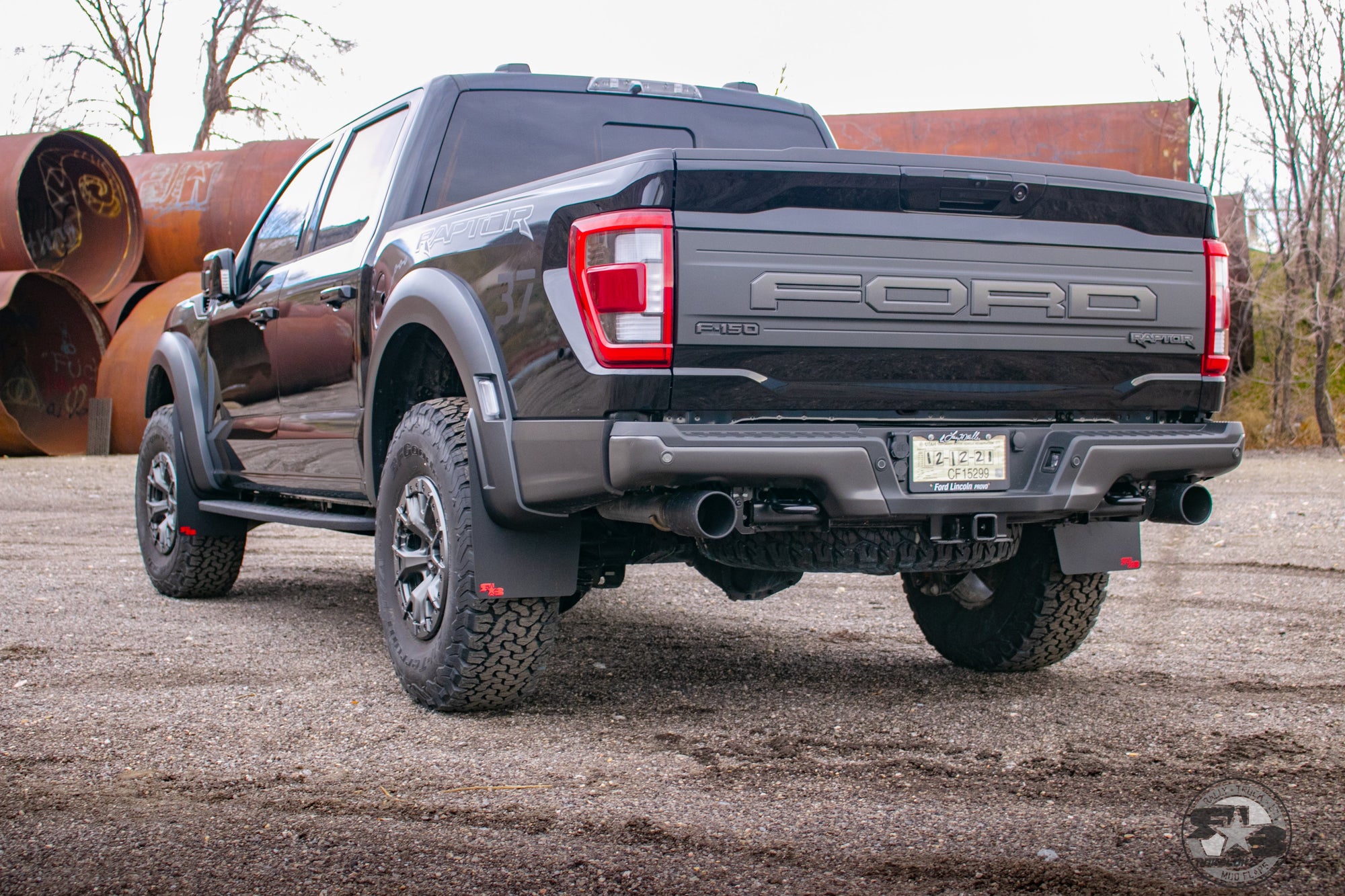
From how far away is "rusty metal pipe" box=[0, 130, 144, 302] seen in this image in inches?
595

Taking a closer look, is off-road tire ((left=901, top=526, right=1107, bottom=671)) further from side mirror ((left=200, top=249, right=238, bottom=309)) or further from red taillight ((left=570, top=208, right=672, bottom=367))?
side mirror ((left=200, top=249, right=238, bottom=309))

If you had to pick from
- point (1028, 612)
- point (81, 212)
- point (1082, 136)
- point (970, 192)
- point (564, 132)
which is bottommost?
point (1028, 612)

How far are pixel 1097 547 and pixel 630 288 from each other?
1.88 m

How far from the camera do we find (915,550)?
3.61 meters

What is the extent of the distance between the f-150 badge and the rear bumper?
0.30 metres

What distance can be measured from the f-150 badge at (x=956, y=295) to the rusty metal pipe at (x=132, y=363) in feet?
41.4

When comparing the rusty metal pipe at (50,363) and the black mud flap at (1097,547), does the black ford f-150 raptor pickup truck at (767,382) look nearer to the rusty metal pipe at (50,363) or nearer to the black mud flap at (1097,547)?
the black mud flap at (1097,547)

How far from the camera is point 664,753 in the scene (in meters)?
3.45

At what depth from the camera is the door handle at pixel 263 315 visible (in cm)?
529

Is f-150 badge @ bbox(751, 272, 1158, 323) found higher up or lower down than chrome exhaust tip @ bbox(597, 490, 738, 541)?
higher up

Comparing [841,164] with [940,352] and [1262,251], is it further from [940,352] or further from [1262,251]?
[1262,251]

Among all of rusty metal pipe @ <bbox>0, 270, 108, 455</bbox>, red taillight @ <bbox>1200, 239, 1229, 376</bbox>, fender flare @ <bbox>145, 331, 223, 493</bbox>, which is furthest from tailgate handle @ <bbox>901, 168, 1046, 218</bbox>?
rusty metal pipe @ <bbox>0, 270, 108, 455</bbox>

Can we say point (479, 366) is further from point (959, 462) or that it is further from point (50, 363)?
point (50, 363)

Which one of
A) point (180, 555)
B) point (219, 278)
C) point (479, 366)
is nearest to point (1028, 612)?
point (479, 366)
